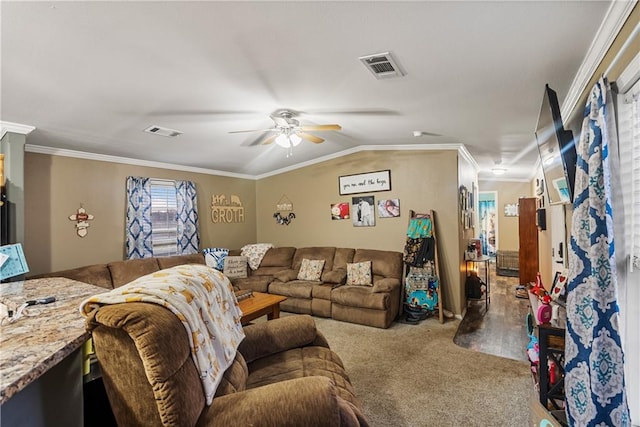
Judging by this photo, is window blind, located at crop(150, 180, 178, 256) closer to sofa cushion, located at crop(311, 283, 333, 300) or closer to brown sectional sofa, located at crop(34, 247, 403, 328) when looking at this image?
brown sectional sofa, located at crop(34, 247, 403, 328)

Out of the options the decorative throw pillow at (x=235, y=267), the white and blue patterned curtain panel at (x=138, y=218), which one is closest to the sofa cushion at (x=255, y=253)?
the decorative throw pillow at (x=235, y=267)

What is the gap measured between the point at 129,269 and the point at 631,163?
4798mm

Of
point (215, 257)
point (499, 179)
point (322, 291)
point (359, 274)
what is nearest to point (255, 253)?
point (215, 257)

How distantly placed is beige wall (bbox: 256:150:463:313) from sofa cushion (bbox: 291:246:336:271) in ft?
0.87

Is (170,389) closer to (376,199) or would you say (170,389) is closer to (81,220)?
(81,220)

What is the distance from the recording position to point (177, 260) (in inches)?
177

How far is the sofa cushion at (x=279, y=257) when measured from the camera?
5332 mm

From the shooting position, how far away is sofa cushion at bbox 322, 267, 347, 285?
447 centimetres

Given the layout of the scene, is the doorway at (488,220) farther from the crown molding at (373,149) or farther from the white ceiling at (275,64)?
the white ceiling at (275,64)

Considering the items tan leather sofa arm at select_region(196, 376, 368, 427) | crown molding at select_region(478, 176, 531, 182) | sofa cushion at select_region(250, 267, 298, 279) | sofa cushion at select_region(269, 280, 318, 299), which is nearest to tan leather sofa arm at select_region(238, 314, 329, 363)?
tan leather sofa arm at select_region(196, 376, 368, 427)

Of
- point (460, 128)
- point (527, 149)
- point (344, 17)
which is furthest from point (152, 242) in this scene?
point (527, 149)

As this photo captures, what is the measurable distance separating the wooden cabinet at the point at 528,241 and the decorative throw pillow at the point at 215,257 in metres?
5.57

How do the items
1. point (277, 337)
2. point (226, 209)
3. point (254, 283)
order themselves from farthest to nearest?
point (226, 209) < point (254, 283) < point (277, 337)

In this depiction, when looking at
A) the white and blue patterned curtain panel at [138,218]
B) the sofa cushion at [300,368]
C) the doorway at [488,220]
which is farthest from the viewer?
the doorway at [488,220]
